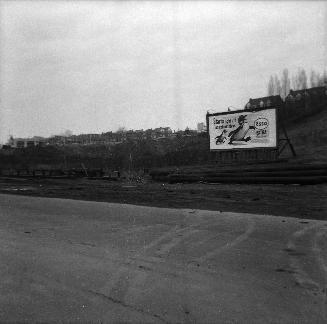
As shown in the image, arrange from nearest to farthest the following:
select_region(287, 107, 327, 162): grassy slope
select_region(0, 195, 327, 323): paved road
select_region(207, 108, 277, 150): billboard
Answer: select_region(0, 195, 327, 323): paved road, select_region(207, 108, 277, 150): billboard, select_region(287, 107, 327, 162): grassy slope

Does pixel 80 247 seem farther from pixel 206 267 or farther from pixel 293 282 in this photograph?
pixel 293 282

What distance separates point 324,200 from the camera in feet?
49.5

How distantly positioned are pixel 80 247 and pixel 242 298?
13.8ft

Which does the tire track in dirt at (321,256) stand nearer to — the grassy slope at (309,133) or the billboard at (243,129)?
the billboard at (243,129)

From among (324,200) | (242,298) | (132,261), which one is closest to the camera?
(242,298)

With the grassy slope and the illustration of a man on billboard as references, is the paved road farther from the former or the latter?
the grassy slope

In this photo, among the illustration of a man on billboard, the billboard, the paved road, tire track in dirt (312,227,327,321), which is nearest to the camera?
the paved road

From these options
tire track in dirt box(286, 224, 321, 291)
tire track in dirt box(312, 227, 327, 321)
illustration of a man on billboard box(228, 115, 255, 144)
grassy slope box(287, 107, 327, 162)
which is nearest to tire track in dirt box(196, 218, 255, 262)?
tire track in dirt box(286, 224, 321, 291)

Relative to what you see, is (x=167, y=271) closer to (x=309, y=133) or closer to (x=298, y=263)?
(x=298, y=263)

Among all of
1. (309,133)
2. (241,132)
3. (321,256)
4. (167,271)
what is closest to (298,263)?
(321,256)

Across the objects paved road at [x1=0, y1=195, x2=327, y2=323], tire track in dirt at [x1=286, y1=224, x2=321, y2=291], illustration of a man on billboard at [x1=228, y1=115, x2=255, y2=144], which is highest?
illustration of a man on billboard at [x1=228, y1=115, x2=255, y2=144]

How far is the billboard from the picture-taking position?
35.4 m

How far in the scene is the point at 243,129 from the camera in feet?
121

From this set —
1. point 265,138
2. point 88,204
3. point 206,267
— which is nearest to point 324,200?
point 88,204
